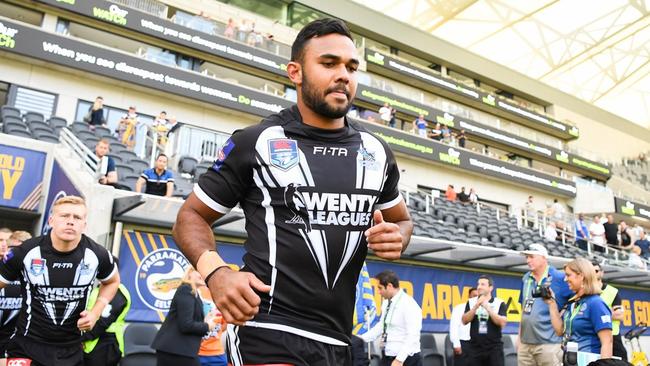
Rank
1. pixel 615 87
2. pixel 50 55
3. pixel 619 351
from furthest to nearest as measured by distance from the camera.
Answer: pixel 615 87 < pixel 50 55 < pixel 619 351

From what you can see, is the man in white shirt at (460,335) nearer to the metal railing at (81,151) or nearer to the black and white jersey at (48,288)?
the black and white jersey at (48,288)

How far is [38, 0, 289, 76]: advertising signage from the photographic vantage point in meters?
18.9

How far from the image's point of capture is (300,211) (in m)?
1.87

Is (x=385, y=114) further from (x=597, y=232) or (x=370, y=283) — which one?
(x=370, y=283)

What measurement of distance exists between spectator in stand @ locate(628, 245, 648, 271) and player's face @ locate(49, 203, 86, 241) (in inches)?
731

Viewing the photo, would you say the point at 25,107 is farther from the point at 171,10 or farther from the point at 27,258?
the point at 27,258

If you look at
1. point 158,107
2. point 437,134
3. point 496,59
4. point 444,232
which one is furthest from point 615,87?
point 158,107

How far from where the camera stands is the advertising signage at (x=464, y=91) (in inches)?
1090

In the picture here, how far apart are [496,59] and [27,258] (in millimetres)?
36447

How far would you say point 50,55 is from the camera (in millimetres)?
17406

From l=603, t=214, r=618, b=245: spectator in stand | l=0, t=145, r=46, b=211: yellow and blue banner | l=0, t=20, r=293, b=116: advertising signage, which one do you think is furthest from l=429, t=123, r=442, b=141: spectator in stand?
l=0, t=145, r=46, b=211: yellow and blue banner

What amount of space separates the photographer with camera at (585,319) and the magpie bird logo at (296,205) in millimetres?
3829

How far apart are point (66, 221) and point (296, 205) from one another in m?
2.48

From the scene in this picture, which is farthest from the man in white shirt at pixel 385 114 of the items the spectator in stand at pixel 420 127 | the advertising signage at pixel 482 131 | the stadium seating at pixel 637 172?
the stadium seating at pixel 637 172
